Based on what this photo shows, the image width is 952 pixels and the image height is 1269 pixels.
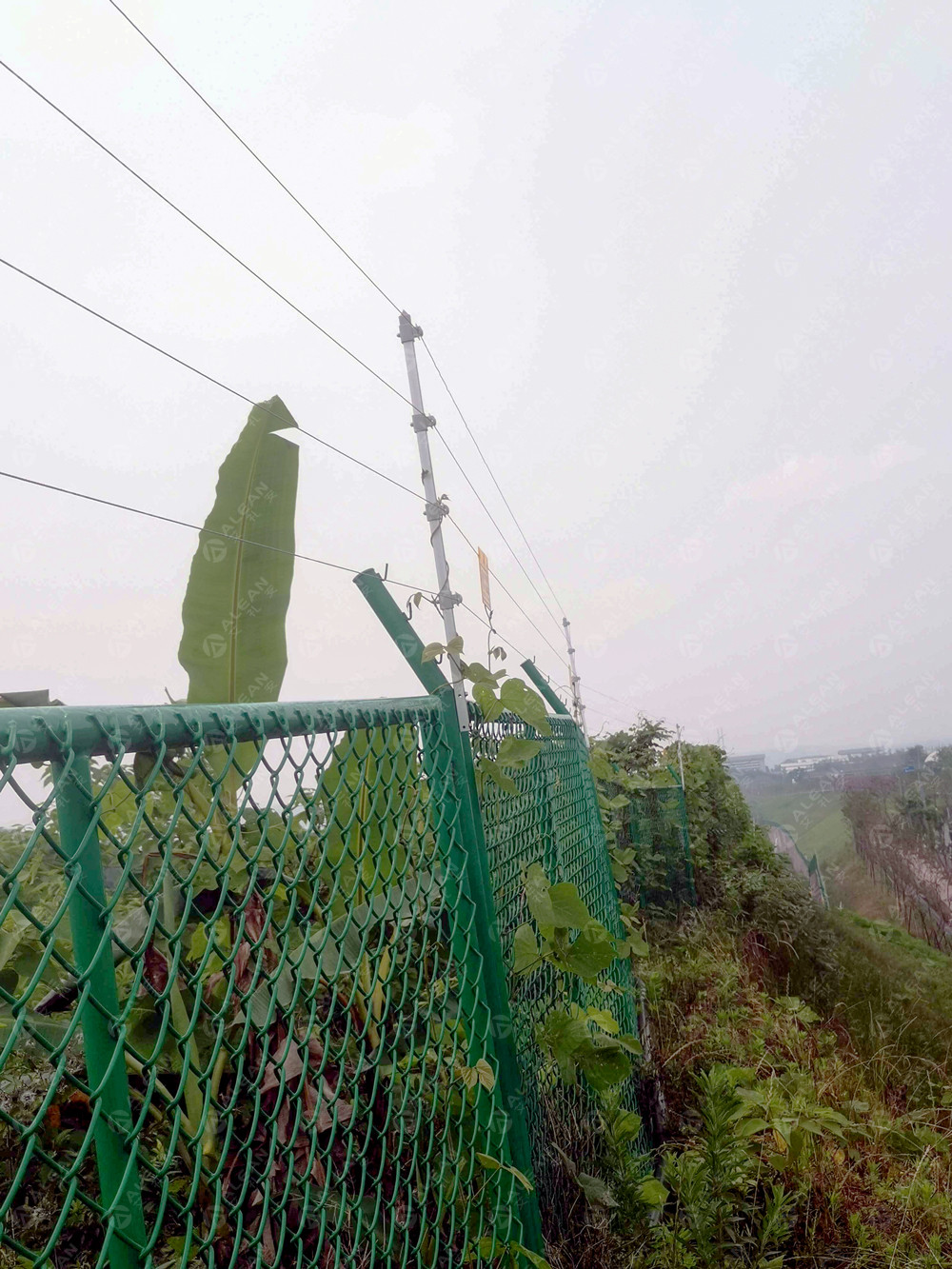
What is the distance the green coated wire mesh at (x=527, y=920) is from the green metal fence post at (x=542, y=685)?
0.14m

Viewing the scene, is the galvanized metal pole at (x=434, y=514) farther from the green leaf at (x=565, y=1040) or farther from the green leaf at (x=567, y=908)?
the green leaf at (x=565, y=1040)

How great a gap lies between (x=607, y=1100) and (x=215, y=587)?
1610mm

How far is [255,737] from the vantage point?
2.87 feet

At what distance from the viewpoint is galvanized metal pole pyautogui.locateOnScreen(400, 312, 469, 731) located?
5.65 feet

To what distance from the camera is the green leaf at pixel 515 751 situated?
181 centimetres

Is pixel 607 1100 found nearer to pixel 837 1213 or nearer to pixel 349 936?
pixel 837 1213

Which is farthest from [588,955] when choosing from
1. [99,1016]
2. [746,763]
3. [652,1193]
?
[746,763]

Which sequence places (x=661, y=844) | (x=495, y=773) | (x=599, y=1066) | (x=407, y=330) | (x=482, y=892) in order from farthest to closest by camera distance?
(x=661, y=844)
(x=407, y=330)
(x=599, y=1066)
(x=495, y=773)
(x=482, y=892)

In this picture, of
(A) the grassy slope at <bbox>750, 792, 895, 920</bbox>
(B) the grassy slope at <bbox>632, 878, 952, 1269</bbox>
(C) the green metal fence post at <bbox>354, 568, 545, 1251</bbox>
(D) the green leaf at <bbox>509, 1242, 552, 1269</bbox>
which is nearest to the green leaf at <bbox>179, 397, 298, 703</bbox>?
(C) the green metal fence post at <bbox>354, 568, 545, 1251</bbox>

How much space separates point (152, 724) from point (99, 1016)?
23 cm

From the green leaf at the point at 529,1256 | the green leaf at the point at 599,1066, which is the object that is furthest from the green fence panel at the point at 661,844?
the green leaf at the point at 529,1256

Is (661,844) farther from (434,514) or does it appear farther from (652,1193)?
(434,514)

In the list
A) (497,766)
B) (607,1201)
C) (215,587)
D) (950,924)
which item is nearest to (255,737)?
(497,766)

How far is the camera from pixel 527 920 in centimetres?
200
